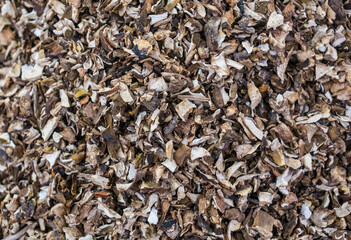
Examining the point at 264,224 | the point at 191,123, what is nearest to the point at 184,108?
the point at 191,123

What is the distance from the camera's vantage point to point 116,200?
837 millimetres

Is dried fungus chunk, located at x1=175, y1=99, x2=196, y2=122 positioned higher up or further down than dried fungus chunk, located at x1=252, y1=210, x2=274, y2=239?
higher up

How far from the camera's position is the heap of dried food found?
2.64ft

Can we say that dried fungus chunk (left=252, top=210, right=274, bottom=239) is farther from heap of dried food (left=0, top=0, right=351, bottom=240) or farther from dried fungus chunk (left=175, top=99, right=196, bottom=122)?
dried fungus chunk (left=175, top=99, right=196, bottom=122)

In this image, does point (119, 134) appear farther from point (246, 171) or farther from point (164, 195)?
point (246, 171)

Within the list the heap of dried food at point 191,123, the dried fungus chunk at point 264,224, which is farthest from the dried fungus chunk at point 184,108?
the dried fungus chunk at point 264,224

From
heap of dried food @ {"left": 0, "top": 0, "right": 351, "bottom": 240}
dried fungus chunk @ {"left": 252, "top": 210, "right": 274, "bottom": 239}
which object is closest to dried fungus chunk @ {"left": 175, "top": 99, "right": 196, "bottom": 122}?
heap of dried food @ {"left": 0, "top": 0, "right": 351, "bottom": 240}

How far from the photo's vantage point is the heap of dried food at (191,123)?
806 millimetres

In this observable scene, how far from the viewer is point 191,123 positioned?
80 centimetres

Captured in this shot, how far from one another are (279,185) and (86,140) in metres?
0.46

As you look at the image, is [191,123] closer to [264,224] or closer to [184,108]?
[184,108]

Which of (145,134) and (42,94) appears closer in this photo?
(145,134)

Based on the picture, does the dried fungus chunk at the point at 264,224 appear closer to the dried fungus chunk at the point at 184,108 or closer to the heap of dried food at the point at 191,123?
the heap of dried food at the point at 191,123

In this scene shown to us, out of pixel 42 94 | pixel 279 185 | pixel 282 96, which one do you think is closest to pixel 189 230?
pixel 279 185
